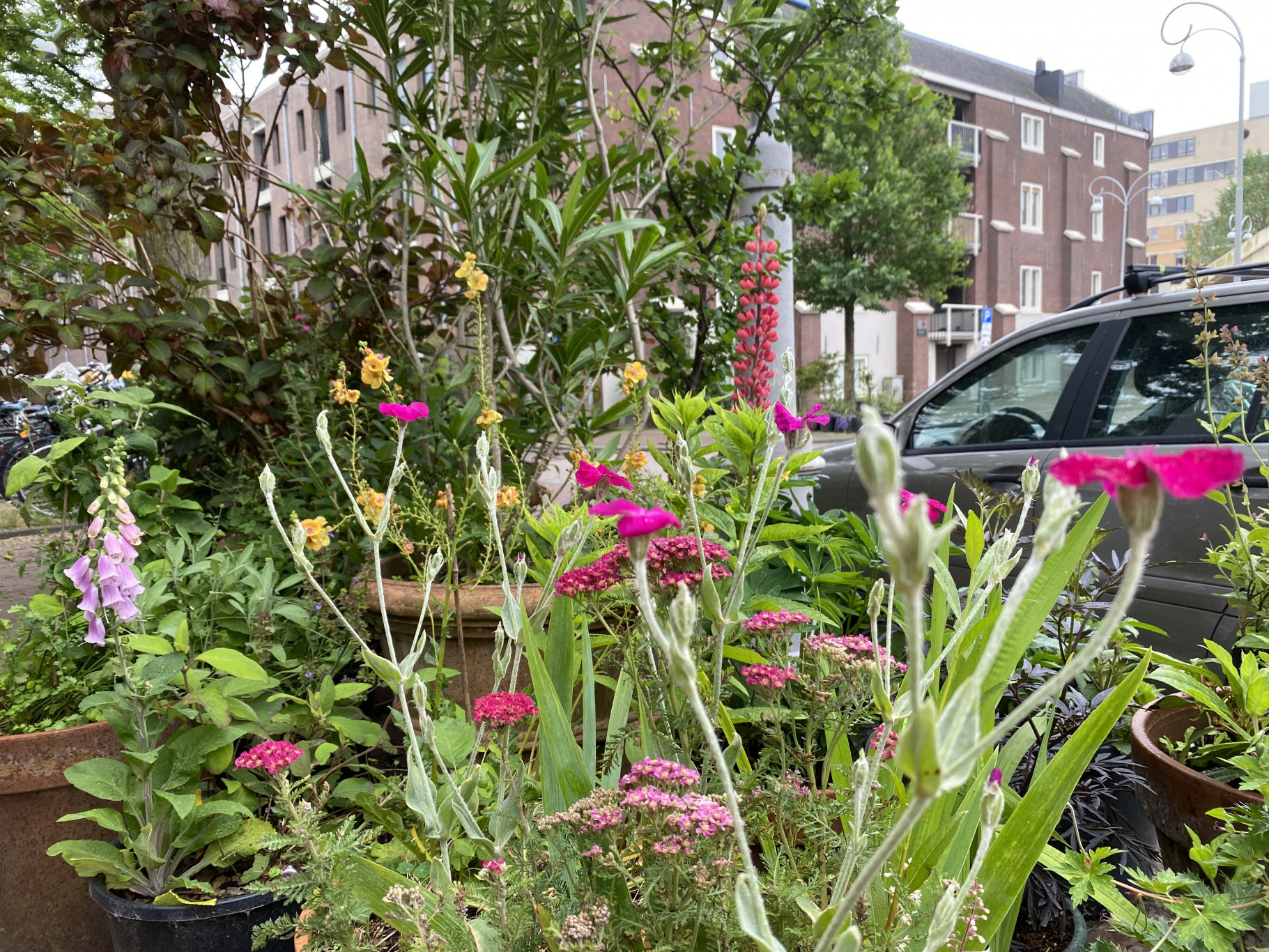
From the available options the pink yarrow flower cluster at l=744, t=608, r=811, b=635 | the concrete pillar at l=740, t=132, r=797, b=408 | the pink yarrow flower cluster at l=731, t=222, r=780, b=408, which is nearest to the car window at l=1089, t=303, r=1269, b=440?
the concrete pillar at l=740, t=132, r=797, b=408

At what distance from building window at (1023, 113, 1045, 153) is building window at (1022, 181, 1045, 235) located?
1534 mm

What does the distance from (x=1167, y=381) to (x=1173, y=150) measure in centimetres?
9196

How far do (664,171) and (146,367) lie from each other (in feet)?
7.38

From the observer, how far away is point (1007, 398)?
389 centimetres

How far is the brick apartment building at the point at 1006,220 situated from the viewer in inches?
1219

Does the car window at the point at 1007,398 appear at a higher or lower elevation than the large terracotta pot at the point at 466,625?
higher

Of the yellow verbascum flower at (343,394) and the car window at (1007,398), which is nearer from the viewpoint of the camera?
the yellow verbascum flower at (343,394)

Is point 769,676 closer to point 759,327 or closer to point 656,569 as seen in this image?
point 656,569

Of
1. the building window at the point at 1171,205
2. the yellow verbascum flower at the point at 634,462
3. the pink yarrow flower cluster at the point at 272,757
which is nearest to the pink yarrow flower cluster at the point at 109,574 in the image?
the pink yarrow flower cluster at the point at 272,757

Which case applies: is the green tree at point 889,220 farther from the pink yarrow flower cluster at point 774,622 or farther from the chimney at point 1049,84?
the pink yarrow flower cluster at point 774,622

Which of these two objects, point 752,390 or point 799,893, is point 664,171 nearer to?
point 752,390

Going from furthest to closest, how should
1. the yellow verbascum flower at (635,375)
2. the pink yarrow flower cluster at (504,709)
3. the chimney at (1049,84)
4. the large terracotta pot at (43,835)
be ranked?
the chimney at (1049,84)
the yellow verbascum flower at (635,375)
the large terracotta pot at (43,835)
the pink yarrow flower cluster at (504,709)

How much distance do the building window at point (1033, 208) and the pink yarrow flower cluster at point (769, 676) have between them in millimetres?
37306

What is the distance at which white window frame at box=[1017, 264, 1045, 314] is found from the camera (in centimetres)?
3338
